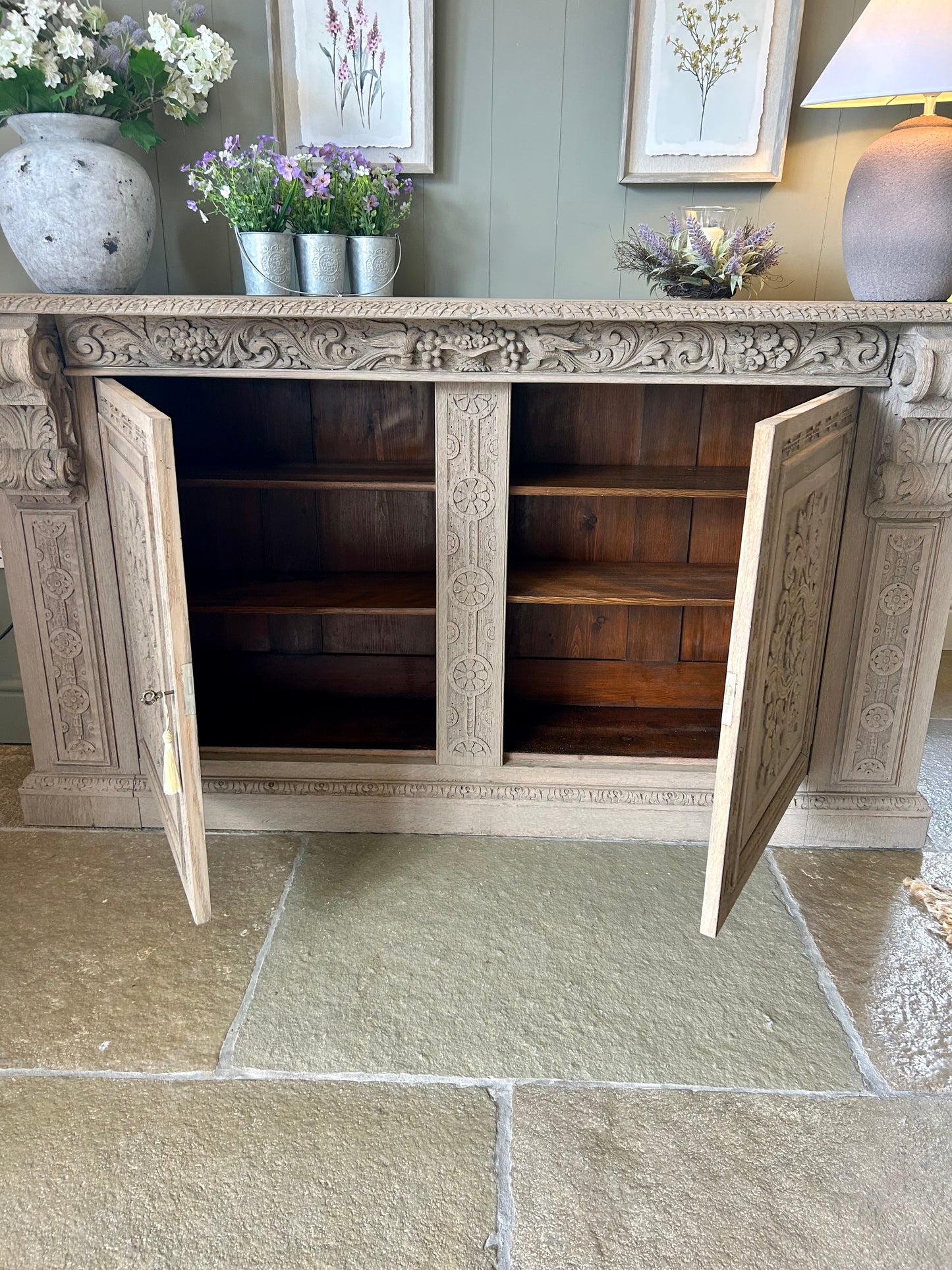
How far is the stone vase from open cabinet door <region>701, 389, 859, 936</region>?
1.45 m

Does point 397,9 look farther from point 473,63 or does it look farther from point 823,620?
point 823,620

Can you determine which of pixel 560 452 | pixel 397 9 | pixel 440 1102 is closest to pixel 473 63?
pixel 397 9

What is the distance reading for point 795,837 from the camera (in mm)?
2396

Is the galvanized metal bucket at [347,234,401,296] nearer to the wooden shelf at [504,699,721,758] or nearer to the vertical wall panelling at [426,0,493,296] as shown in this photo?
the vertical wall panelling at [426,0,493,296]

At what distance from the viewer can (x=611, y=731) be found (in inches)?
101

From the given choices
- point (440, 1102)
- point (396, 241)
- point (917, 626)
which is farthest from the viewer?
point (917, 626)

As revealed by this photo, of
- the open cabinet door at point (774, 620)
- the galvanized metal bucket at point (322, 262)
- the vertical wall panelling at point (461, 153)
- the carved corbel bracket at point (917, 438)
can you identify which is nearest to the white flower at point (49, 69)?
the galvanized metal bucket at point (322, 262)

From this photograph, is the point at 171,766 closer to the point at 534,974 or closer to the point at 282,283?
the point at 534,974

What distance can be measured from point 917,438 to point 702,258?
24.9 inches

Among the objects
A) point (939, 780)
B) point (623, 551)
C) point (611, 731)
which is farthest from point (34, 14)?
point (939, 780)

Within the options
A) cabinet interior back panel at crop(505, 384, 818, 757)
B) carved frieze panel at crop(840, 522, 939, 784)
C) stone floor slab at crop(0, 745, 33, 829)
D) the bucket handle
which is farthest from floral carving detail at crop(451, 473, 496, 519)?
stone floor slab at crop(0, 745, 33, 829)

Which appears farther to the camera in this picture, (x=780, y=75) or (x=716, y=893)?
(x=780, y=75)

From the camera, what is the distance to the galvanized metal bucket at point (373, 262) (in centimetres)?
205

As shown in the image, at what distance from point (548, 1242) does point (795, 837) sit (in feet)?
4.33
